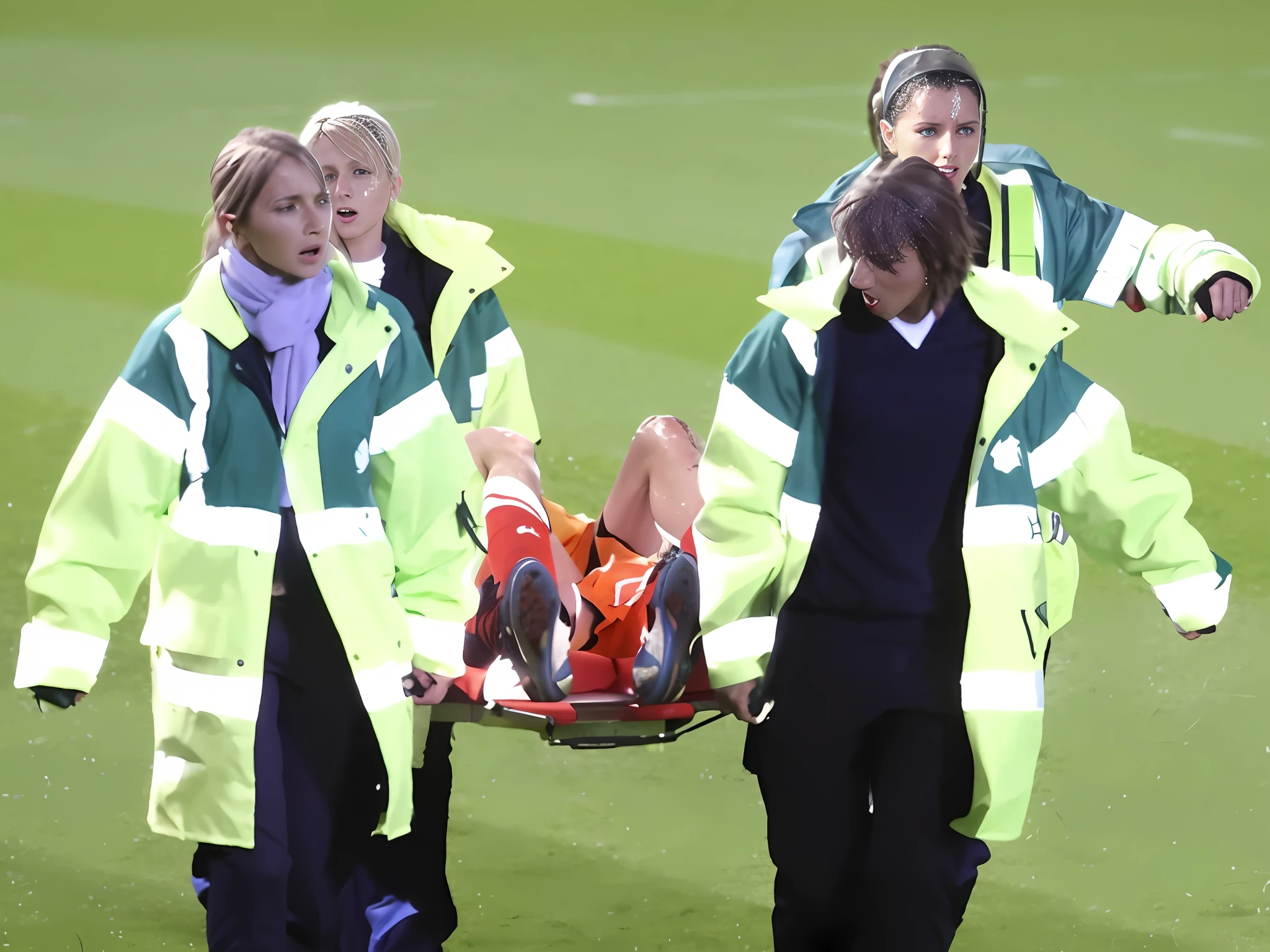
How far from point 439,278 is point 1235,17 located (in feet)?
27.2

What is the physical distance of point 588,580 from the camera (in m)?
4.13

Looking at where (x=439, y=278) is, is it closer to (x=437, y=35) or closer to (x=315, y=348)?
(x=315, y=348)

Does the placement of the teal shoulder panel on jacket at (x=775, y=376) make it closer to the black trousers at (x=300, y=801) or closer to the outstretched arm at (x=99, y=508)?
the black trousers at (x=300, y=801)

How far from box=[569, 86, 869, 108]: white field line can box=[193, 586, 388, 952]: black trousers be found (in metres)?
→ 7.39

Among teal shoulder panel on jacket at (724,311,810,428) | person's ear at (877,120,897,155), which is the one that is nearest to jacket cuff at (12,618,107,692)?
teal shoulder panel on jacket at (724,311,810,428)

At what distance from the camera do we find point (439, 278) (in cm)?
404

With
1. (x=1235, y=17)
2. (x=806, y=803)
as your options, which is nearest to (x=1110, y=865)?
(x=806, y=803)

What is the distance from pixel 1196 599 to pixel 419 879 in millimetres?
1617

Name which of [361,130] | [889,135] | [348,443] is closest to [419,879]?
[348,443]

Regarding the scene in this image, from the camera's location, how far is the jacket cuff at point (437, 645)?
3.30 m

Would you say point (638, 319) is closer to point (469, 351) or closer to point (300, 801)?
point (469, 351)

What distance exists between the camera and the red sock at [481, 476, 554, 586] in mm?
Result: 3764

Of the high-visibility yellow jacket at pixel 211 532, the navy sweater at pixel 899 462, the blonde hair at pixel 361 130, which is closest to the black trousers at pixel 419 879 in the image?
the high-visibility yellow jacket at pixel 211 532

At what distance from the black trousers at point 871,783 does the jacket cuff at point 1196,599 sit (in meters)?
0.42
